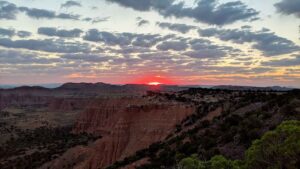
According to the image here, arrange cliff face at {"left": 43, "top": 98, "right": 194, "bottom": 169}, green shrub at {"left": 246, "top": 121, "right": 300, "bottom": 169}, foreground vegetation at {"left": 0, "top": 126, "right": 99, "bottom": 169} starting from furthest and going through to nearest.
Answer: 1. foreground vegetation at {"left": 0, "top": 126, "right": 99, "bottom": 169}
2. cliff face at {"left": 43, "top": 98, "right": 194, "bottom": 169}
3. green shrub at {"left": 246, "top": 121, "right": 300, "bottom": 169}

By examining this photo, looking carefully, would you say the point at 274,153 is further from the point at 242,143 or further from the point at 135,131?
the point at 135,131

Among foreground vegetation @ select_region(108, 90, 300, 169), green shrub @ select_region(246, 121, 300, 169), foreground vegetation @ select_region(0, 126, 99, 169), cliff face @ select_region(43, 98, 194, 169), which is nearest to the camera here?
green shrub @ select_region(246, 121, 300, 169)

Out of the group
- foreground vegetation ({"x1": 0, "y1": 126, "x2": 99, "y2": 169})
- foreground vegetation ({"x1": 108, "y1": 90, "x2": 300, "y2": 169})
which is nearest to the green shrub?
foreground vegetation ({"x1": 108, "y1": 90, "x2": 300, "y2": 169})

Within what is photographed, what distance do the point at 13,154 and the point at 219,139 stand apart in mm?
52822

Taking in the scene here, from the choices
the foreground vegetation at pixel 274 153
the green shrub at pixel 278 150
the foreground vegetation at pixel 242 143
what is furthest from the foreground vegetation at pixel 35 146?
the green shrub at pixel 278 150

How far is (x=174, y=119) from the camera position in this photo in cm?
5688

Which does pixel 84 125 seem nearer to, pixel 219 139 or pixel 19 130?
pixel 19 130

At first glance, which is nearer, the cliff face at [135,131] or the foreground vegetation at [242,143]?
the foreground vegetation at [242,143]

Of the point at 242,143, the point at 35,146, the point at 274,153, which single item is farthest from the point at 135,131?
the point at 274,153

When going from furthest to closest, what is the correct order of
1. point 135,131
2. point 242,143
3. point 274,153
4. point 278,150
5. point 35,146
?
point 35,146 → point 135,131 → point 242,143 → point 274,153 → point 278,150

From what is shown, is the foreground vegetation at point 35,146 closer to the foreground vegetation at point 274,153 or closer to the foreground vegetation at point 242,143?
the foreground vegetation at point 242,143

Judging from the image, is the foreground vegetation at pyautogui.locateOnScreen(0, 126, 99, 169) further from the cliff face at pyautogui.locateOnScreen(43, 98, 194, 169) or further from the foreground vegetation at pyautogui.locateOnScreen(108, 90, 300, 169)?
the foreground vegetation at pyautogui.locateOnScreen(108, 90, 300, 169)

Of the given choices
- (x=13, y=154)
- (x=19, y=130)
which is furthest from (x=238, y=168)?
(x=19, y=130)

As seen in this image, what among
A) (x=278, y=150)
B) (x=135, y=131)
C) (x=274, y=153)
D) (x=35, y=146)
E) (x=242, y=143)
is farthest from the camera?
(x=35, y=146)
